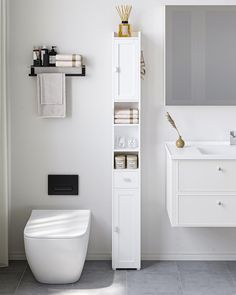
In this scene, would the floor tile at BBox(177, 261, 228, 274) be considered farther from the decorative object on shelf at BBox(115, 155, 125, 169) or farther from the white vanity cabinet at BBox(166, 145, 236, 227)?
the decorative object on shelf at BBox(115, 155, 125, 169)

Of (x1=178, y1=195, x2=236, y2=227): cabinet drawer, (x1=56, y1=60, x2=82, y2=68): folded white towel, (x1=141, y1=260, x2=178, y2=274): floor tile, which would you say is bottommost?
(x1=141, y1=260, x2=178, y2=274): floor tile

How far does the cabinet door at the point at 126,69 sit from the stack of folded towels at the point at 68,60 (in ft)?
0.91

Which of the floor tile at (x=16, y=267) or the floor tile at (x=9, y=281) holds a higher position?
the floor tile at (x=16, y=267)

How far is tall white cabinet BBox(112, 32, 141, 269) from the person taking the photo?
155 inches

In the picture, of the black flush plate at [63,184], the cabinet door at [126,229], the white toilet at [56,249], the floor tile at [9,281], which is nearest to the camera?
the white toilet at [56,249]

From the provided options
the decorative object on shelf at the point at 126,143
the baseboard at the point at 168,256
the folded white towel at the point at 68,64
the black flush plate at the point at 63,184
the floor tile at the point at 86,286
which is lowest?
the floor tile at the point at 86,286

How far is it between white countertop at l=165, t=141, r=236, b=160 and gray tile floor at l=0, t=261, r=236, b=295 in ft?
2.74

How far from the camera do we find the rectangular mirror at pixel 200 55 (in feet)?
13.3

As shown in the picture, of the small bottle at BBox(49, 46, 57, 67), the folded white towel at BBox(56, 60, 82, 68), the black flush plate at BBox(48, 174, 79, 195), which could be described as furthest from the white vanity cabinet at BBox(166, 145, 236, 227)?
the small bottle at BBox(49, 46, 57, 67)

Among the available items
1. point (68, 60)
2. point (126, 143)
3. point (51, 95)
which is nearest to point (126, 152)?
point (126, 143)

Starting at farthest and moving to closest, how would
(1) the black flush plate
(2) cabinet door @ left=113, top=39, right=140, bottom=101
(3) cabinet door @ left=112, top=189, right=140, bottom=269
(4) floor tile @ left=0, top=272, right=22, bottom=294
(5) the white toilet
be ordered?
(1) the black flush plate < (3) cabinet door @ left=112, top=189, right=140, bottom=269 < (2) cabinet door @ left=113, top=39, right=140, bottom=101 < (4) floor tile @ left=0, top=272, right=22, bottom=294 < (5) the white toilet

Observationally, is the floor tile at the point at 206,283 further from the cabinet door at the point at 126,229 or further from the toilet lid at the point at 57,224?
the toilet lid at the point at 57,224

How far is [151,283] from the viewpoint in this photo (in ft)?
12.5

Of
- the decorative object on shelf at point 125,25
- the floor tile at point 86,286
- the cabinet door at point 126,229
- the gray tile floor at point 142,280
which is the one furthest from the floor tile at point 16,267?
the decorative object on shelf at point 125,25
